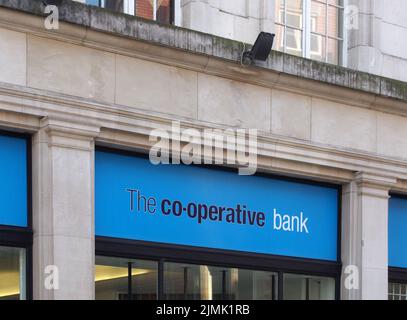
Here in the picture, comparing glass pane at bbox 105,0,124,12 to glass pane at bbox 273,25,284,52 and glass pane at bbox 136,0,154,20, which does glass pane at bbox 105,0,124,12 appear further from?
glass pane at bbox 273,25,284,52

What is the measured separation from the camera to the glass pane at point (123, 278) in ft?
42.1

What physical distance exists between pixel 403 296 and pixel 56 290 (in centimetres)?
619

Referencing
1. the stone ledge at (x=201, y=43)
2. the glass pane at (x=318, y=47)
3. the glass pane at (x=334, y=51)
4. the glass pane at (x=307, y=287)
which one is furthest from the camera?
the glass pane at (x=334, y=51)

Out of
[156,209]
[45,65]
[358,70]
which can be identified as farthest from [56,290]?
[358,70]

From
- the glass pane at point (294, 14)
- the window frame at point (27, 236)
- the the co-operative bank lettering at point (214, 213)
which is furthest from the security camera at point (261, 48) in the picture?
the window frame at point (27, 236)

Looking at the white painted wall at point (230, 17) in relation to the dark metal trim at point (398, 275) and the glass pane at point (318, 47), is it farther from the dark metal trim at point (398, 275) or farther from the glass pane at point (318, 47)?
the dark metal trim at point (398, 275)

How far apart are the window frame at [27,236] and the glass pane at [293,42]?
15.5ft

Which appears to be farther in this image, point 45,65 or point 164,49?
point 164,49

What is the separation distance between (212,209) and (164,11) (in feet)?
9.17

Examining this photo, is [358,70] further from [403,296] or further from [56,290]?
[56,290]
